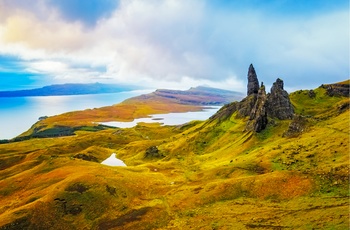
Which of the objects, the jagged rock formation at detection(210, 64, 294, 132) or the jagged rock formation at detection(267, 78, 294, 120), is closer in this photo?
the jagged rock formation at detection(210, 64, 294, 132)

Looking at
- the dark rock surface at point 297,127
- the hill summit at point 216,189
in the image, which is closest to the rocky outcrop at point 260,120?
the hill summit at point 216,189

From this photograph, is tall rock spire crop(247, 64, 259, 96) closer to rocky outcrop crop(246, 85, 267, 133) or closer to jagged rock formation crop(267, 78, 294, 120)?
rocky outcrop crop(246, 85, 267, 133)

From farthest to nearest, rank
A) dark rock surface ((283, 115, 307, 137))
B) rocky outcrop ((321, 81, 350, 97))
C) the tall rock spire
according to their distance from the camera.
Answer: the tall rock spire
rocky outcrop ((321, 81, 350, 97))
dark rock surface ((283, 115, 307, 137))

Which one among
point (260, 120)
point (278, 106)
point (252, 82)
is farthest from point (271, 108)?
point (252, 82)

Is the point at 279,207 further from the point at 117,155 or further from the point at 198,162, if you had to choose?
the point at 117,155

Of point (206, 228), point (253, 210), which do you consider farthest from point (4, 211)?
point (253, 210)

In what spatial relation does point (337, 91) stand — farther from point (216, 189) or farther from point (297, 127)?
point (216, 189)

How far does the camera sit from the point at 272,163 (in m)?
91.8

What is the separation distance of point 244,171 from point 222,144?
60.7 meters

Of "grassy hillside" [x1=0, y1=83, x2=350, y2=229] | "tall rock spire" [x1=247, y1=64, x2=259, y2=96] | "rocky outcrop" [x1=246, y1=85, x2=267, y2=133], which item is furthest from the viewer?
"tall rock spire" [x1=247, y1=64, x2=259, y2=96]

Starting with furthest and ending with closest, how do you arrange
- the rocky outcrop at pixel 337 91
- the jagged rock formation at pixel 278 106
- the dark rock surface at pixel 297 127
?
the rocky outcrop at pixel 337 91 < the jagged rock formation at pixel 278 106 < the dark rock surface at pixel 297 127

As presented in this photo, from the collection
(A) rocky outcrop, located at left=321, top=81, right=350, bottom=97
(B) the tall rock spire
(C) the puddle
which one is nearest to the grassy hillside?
(C) the puddle

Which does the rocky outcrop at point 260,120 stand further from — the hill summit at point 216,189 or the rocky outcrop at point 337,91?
the rocky outcrop at point 337,91

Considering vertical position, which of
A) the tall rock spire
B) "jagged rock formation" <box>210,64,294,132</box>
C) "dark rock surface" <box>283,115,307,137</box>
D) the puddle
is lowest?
the puddle
